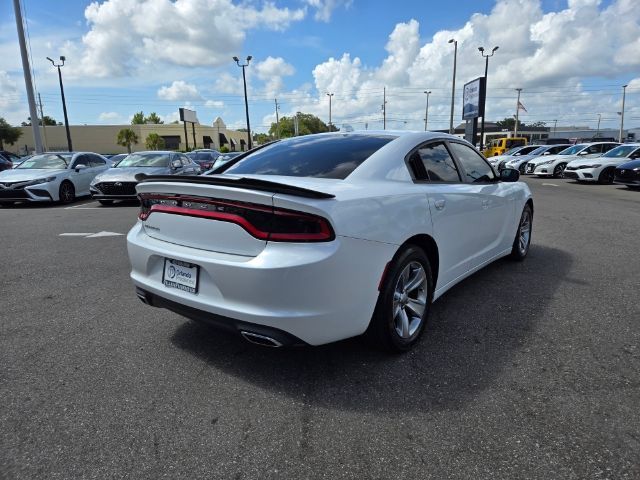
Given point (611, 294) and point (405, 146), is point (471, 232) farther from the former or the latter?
point (611, 294)

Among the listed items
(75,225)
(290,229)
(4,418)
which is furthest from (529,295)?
(75,225)

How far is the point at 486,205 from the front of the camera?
158 inches

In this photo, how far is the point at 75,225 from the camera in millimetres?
8445

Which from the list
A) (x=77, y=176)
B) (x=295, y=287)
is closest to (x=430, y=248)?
(x=295, y=287)

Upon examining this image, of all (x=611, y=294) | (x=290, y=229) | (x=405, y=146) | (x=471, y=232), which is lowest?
(x=611, y=294)

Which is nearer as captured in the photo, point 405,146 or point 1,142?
point 405,146

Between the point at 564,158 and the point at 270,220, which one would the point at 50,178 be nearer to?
the point at 270,220

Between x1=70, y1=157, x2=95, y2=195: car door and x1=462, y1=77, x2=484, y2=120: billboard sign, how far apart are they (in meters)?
26.5

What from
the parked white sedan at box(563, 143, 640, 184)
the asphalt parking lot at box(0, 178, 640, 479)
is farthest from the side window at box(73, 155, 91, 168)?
the parked white sedan at box(563, 143, 640, 184)

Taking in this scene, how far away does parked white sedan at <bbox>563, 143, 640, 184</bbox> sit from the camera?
1598 cm

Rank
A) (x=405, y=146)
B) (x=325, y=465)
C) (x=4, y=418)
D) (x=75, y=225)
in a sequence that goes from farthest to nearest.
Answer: (x=75, y=225) < (x=405, y=146) < (x=4, y=418) < (x=325, y=465)

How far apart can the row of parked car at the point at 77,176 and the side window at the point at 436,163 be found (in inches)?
317

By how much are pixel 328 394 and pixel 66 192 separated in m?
12.2

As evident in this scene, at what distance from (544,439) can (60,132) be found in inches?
3607
